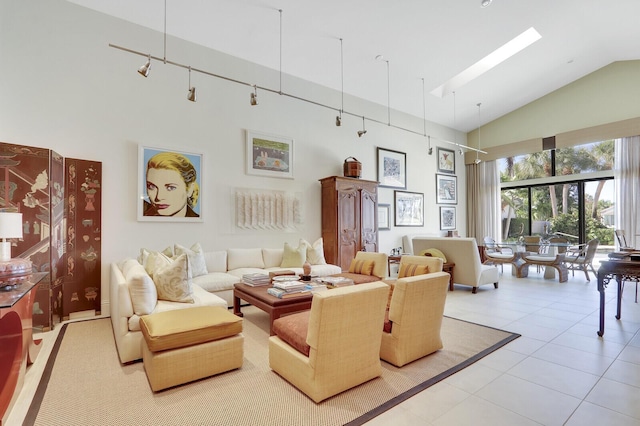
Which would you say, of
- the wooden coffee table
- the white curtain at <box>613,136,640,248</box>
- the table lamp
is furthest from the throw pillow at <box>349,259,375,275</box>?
the white curtain at <box>613,136,640,248</box>

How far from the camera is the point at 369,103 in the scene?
7664 millimetres

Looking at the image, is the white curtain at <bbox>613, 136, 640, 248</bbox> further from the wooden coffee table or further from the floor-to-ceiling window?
the wooden coffee table

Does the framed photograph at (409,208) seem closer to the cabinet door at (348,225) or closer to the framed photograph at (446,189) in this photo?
the framed photograph at (446,189)

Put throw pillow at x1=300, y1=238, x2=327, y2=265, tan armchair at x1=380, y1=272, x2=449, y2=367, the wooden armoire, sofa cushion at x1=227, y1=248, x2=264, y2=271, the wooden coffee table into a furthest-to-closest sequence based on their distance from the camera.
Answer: the wooden armoire < throw pillow at x1=300, y1=238, x2=327, y2=265 < sofa cushion at x1=227, y1=248, x2=264, y2=271 < the wooden coffee table < tan armchair at x1=380, y1=272, x2=449, y2=367

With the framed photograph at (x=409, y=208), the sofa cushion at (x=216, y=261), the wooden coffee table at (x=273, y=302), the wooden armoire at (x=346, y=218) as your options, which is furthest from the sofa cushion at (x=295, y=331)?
the framed photograph at (x=409, y=208)

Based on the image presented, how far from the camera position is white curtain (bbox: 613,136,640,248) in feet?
23.1

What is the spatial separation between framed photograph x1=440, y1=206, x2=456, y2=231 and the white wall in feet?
15.1

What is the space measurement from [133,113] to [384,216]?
18.8 ft

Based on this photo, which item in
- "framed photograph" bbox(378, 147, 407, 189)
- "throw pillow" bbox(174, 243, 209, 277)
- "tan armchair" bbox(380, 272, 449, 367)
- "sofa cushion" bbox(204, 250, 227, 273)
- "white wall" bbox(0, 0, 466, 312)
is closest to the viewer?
"tan armchair" bbox(380, 272, 449, 367)

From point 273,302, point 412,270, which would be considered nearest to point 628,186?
point 412,270

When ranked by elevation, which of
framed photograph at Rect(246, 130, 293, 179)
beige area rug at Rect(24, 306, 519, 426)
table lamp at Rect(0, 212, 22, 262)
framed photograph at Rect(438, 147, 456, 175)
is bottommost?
beige area rug at Rect(24, 306, 519, 426)

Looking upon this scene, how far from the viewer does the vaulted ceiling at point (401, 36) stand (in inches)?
186

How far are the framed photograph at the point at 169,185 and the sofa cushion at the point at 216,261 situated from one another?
0.62 m

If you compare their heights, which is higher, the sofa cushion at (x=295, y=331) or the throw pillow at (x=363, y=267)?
the throw pillow at (x=363, y=267)
